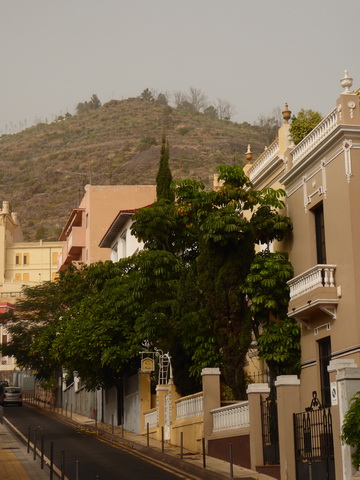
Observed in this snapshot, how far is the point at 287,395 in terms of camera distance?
69.5 feet

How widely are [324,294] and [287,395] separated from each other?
5.80 metres

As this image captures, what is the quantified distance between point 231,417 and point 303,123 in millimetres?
10289

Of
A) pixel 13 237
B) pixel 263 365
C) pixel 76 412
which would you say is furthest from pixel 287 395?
pixel 13 237

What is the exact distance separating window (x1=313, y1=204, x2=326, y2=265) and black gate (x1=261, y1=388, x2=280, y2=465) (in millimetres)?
6347

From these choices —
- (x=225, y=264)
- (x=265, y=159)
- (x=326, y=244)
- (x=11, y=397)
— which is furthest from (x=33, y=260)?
(x=326, y=244)

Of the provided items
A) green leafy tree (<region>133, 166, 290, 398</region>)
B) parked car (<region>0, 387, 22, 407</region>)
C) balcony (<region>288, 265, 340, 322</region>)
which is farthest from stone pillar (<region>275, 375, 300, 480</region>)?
parked car (<region>0, 387, 22, 407</region>)

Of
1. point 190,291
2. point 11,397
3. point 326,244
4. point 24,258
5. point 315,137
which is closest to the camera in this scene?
point 326,244

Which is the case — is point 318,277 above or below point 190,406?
above

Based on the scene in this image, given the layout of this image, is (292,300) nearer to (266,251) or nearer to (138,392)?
(266,251)

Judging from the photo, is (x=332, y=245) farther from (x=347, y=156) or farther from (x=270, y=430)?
(x=270, y=430)

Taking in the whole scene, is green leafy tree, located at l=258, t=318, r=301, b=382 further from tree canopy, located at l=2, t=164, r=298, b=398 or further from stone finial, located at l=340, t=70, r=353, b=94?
stone finial, located at l=340, t=70, r=353, b=94

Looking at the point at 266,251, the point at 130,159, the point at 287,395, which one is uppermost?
the point at 130,159

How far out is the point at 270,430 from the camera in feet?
74.9

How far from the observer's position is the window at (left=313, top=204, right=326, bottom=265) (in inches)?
1112
